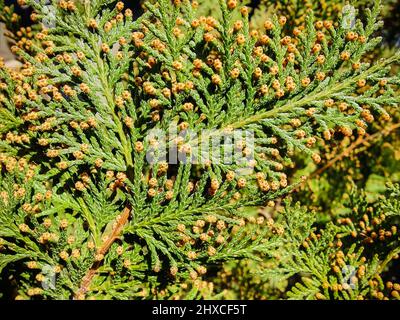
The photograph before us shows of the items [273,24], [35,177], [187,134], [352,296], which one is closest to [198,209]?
[187,134]

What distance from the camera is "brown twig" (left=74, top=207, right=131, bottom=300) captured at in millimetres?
2787

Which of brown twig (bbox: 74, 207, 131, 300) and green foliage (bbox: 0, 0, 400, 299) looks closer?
green foliage (bbox: 0, 0, 400, 299)

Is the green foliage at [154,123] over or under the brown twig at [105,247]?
over

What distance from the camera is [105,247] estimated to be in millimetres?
2797

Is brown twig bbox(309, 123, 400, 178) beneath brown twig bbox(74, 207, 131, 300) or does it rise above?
above

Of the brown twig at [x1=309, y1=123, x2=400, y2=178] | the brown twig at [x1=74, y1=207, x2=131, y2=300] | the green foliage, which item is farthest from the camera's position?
the brown twig at [x1=309, y1=123, x2=400, y2=178]

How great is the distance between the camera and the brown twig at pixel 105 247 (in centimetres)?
279

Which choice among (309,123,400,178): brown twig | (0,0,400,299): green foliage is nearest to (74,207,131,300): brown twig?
(0,0,400,299): green foliage

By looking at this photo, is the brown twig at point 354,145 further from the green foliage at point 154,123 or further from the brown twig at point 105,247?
the brown twig at point 105,247

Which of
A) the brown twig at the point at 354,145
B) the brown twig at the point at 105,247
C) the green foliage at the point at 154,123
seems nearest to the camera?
the green foliage at the point at 154,123

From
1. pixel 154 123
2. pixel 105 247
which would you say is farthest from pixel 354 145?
pixel 105 247

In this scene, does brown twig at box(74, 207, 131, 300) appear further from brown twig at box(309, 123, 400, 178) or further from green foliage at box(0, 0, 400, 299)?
brown twig at box(309, 123, 400, 178)

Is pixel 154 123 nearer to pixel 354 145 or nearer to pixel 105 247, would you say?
pixel 105 247

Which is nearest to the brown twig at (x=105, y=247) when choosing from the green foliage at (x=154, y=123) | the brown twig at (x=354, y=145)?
the green foliage at (x=154, y=123)
